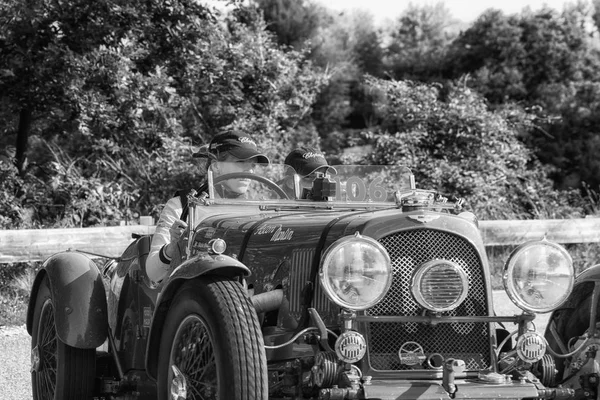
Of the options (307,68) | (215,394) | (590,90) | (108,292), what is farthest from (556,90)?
(215,394)

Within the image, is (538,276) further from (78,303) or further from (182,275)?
(78,303)

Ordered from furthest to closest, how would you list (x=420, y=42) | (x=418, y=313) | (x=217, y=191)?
(x=420, y=42) → (x=217, y=191) → (x=418, y=313)

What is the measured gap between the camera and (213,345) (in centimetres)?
384

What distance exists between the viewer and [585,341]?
4.71m

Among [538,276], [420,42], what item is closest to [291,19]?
[420,42]

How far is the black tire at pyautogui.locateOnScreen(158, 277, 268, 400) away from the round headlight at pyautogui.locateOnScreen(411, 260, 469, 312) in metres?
0.73

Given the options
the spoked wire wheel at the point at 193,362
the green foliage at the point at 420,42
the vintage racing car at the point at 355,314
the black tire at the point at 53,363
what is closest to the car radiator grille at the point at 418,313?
the vintage racing car at the point at 355,314

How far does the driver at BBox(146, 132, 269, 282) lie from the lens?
4.97m

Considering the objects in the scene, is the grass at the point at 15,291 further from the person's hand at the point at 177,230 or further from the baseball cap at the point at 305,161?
the person's hand at the point at 177,230

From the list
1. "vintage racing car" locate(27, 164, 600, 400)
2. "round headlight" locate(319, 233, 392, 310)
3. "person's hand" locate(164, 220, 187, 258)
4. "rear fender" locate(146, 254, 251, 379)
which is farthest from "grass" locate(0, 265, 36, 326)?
"round headlight" locate(319, 233, 392, 310)

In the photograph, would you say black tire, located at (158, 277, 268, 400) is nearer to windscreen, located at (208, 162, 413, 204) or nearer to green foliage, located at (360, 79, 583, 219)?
windscreen, located at (208, 162, 413, 204)

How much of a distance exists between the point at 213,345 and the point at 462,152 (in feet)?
33.6

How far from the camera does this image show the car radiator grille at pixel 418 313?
4.14m

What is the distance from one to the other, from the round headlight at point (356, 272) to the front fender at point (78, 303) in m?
1.83
